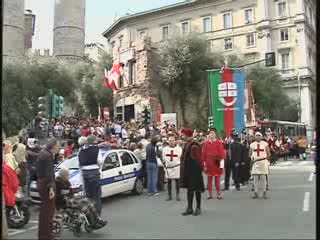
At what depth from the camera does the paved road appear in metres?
8.26

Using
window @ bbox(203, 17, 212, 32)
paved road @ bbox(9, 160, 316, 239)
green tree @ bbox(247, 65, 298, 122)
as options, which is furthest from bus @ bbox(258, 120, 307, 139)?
window @ bbox(203, 17, 212, 32)

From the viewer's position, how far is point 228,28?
70.6 m

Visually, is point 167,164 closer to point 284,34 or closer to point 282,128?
point 282,128

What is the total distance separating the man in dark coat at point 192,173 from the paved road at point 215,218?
1.17 feet

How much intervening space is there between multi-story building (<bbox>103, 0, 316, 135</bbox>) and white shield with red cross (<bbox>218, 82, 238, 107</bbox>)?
41572mm

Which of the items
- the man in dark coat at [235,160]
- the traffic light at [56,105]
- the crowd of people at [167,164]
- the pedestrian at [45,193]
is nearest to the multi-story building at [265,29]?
the traffic light at [56,105]

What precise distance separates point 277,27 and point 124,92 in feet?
113

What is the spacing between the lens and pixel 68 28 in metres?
65.4

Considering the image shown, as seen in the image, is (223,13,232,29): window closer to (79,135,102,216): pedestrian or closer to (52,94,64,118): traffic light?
(52,94,64,118): traffic light

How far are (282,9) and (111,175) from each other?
5934 cm

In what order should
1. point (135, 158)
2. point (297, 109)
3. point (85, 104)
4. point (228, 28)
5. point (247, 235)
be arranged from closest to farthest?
point (247, 235), point (135, 158), point (85, 104), point (297, 109), point (228, 28)

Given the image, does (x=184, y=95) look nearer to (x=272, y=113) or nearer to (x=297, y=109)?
(x=272, y=113)

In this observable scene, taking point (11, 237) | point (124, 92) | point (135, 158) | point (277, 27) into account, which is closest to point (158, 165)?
point (135, 158)

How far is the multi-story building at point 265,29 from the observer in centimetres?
6462
